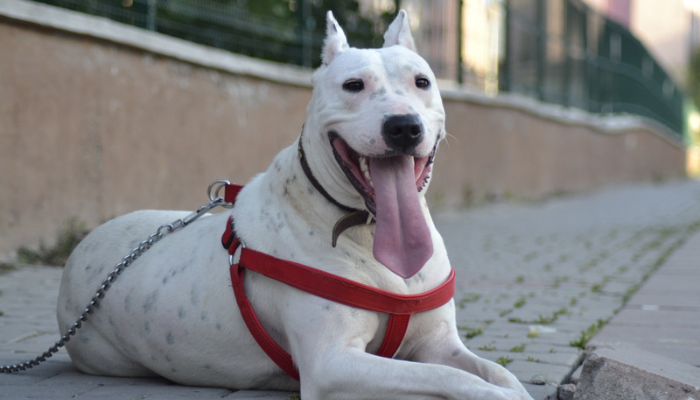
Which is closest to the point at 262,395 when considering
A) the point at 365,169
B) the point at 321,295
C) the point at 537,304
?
the point at 321,295

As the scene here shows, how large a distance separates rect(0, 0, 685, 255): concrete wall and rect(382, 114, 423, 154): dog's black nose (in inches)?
179

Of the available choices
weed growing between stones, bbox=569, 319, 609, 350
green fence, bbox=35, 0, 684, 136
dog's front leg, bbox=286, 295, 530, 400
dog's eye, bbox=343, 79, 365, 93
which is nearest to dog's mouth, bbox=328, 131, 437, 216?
dog's eye, bbox=343, 79, 365, 93

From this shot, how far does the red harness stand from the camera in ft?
9.00

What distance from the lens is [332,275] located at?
2.75 m

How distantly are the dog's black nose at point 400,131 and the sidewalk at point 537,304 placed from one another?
1.06m

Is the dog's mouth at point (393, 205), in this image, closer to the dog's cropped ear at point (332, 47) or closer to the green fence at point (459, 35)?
the dog's cropped ear at point (332, 47)

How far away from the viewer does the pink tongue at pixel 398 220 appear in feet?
8.96

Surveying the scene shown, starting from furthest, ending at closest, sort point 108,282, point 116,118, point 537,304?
point 116,118 → point 537,304 → point 108,282

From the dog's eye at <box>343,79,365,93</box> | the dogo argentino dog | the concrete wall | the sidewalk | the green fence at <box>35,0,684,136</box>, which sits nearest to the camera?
the dogo argentino dog

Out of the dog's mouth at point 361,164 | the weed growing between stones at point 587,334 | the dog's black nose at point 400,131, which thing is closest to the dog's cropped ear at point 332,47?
the dog's mouth at point 361,164

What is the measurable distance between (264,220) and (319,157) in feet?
1.12

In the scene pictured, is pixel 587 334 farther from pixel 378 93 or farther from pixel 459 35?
pixel 459 35

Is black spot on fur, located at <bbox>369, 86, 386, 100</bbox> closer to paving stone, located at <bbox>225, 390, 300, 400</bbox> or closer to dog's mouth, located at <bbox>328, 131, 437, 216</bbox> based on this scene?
dog's mouth, located at <bbox>328, 131, 437, 216</bbox>

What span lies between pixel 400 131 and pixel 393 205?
0.84ft
